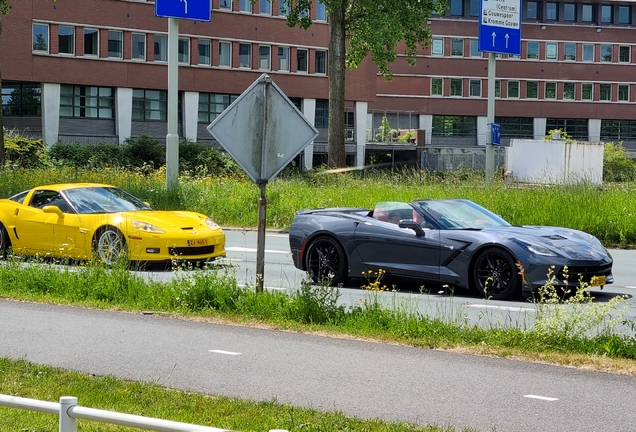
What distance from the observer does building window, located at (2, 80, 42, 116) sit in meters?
49.5

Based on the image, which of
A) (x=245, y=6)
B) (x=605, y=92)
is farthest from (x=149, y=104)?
(x=605, y=92)

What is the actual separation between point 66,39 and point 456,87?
34081mm

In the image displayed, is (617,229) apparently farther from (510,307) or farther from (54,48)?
(54,48)

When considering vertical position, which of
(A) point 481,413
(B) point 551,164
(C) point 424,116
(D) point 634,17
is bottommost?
(A) point 481,413

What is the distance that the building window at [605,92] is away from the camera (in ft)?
246

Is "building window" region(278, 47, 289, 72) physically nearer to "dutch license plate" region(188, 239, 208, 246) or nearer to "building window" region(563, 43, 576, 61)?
"building window" region(563, 43, 576, 61)

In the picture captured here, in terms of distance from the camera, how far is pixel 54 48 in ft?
160

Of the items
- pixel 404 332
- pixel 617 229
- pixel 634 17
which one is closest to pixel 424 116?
pixel 634 17

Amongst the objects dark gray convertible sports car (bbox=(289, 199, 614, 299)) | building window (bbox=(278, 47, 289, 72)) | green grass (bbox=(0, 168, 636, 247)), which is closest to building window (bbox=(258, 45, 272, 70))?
building window (bbox=(278, 47, 289, 72))

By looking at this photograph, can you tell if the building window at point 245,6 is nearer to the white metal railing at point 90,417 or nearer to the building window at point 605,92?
the building window at point 605,92

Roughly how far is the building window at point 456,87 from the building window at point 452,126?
6.38 ft

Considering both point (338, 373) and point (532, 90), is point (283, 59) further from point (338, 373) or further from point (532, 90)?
point (338, 373)

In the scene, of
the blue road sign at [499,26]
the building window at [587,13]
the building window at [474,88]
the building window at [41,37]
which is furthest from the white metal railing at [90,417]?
the building window at [587,13]

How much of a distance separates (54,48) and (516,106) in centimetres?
3937
